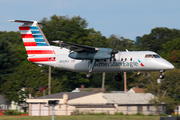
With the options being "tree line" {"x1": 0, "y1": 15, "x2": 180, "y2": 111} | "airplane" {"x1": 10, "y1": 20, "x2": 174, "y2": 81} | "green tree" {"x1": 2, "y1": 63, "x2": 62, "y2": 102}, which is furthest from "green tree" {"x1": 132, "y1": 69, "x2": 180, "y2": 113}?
"airplane" {"x1": 10, "y1": 20, "x2": 174, "y2": 81}

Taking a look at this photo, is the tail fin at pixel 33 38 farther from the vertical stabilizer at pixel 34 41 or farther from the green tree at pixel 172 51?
the green tree at pixel 172 51

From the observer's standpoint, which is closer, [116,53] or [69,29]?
[116,53]

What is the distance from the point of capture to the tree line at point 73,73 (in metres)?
51.8

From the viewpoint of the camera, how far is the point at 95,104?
52688mm

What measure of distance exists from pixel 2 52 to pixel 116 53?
5739 centimetres

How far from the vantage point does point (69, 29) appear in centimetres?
7425

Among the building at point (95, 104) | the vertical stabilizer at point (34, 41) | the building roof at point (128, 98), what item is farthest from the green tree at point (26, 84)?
the vertical stabilizer at point (34, 41)

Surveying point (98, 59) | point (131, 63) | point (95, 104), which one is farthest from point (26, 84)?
point (131, 63)

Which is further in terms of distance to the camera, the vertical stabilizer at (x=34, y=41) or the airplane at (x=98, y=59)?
A: the vertical stabilizer at (x=34, y=41)

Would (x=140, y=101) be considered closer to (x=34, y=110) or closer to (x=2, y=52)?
(x=34, y=110)

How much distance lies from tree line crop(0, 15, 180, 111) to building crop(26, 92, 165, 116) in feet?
8.82

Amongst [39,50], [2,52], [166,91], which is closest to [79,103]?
[166,91]

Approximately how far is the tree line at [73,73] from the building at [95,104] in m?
2.69

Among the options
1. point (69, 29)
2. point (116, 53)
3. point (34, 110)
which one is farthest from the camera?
point (69, 29)
